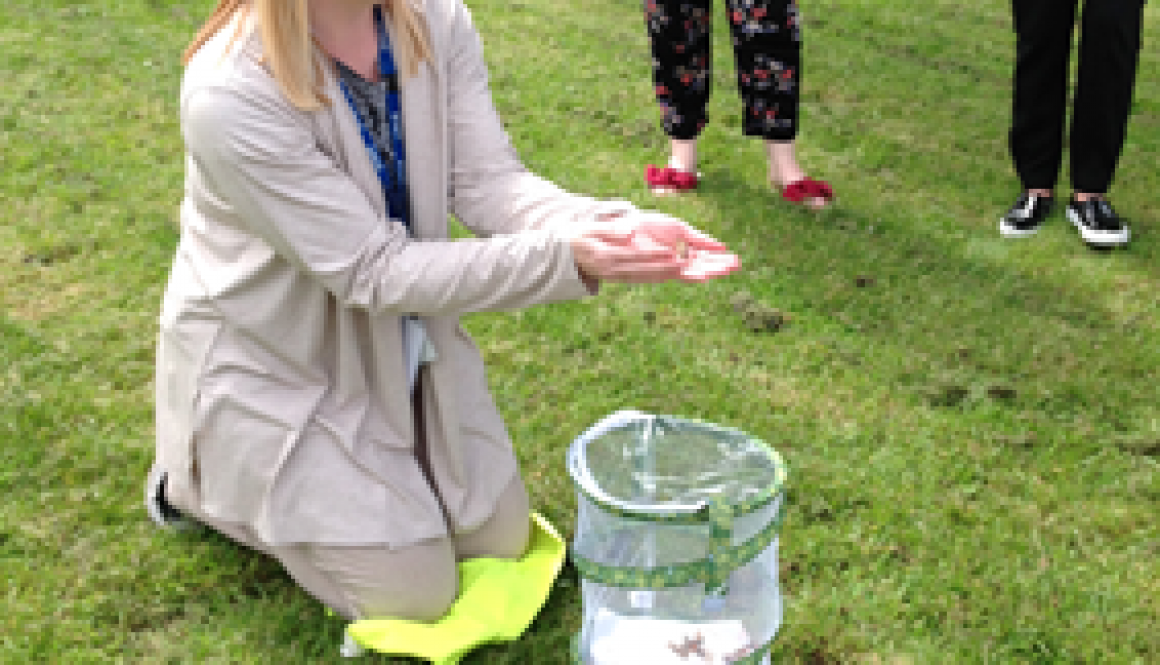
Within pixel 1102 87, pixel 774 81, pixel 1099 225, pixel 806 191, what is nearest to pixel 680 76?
pixel 774 81

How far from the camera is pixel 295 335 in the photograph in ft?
6.31

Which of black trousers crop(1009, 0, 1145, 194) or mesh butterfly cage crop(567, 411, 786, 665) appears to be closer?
mesh butterfly cage crop(567, 411, 786, 665)

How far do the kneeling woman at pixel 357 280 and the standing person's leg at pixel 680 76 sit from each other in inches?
65.1

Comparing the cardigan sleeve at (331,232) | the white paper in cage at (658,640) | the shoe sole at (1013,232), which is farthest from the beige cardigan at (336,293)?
the shoe sole at (1013,232)

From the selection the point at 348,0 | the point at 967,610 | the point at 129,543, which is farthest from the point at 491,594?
the point at 348,0

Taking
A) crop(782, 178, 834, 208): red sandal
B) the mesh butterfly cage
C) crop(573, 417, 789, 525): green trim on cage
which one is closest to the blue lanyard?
the mesh butterfly cage

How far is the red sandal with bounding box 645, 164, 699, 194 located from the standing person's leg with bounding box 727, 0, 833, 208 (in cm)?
24

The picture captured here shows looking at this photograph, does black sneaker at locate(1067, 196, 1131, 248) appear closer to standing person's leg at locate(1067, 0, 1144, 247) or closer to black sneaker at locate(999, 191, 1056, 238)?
standing person's leg at locate(1067, 0, 1144, 247)

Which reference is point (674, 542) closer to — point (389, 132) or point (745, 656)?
point (745, 656)

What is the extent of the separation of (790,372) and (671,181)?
1141 millimetres

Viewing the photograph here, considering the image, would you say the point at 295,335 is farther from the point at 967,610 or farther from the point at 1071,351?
the point at 1071,351

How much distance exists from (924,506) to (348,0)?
151 centimetres

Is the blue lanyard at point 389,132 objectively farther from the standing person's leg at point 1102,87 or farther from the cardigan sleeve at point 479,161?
the standing person's leg at point 1102,87

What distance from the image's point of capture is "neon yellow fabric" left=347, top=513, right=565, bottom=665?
195 cm
